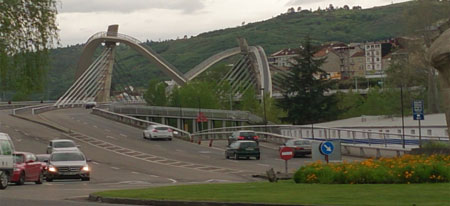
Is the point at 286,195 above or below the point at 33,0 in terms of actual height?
below

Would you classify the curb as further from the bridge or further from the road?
the bridge

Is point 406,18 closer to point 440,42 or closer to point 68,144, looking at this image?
point 68,144

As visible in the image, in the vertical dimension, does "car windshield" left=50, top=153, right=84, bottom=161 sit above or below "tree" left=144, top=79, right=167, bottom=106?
below

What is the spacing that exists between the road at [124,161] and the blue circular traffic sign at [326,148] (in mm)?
5386

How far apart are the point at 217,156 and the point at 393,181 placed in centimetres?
3568

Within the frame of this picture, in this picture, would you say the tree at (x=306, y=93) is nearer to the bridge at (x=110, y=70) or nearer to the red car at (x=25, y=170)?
the bridge at (x=110, y=70)

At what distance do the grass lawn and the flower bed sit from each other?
2.83 ft

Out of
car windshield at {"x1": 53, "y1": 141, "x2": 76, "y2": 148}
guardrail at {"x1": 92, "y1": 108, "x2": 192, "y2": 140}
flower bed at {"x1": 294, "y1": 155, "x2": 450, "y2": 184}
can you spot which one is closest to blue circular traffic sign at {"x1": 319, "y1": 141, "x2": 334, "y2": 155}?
flower bed at {"x1": 294, "y1": 155, "x2": 450, "y2": 184}

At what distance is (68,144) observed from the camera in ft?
176

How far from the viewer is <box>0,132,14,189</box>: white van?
94.4 ft

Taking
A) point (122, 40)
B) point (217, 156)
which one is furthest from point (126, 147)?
point (122, 40)

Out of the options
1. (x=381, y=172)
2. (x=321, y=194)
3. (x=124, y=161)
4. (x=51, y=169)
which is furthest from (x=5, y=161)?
(x=124, y=161)

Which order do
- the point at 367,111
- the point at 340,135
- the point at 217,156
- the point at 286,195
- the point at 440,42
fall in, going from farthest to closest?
the point at 367,111 → the point at 340,135 → the point at 217,156 → the point at 440,42 → the point at 286,195

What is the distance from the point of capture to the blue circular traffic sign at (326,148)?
33531mm
